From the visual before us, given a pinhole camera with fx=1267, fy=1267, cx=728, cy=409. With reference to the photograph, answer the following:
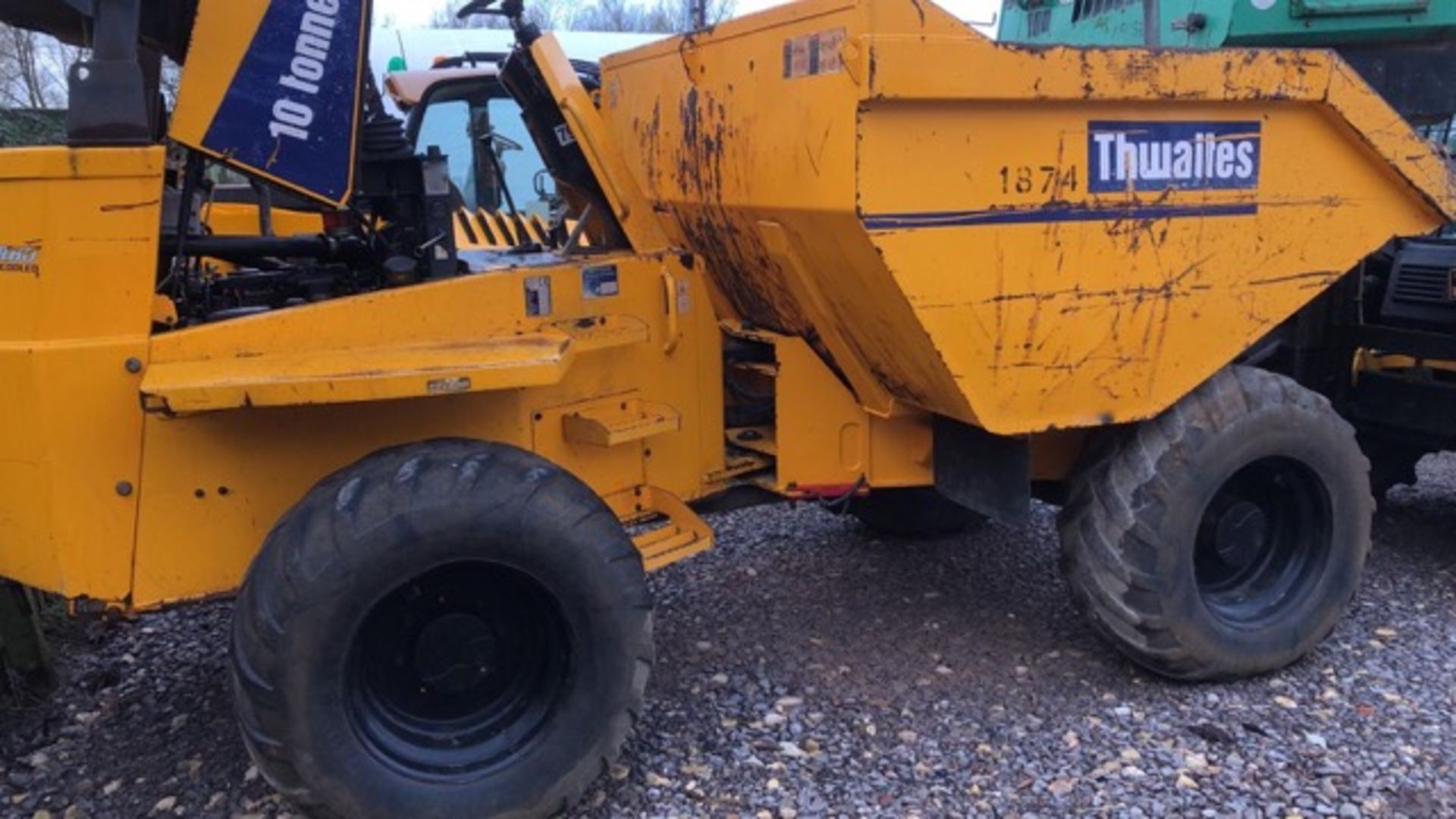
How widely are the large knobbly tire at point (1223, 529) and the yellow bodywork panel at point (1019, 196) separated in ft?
0.63

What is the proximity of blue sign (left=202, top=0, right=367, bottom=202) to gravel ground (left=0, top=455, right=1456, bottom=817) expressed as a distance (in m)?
1.60

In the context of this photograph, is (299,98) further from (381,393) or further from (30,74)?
(30,74)

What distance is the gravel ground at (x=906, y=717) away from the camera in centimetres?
324

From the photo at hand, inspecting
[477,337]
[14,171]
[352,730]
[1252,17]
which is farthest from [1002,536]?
[14,171]

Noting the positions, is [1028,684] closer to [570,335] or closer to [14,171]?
[570,335]

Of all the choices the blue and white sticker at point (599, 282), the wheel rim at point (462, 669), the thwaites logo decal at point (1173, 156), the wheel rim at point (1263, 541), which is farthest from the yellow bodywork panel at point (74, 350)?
the wheel rim at point (1263, 541)

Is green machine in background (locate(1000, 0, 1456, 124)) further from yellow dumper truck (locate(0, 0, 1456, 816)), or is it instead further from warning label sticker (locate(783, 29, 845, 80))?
warning label sticker (locate(783, 29, 845, 80))

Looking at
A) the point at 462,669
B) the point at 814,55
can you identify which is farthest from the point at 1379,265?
the point at 462,669

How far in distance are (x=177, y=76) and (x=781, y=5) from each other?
1522 millimetres

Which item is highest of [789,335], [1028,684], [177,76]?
[177,76]

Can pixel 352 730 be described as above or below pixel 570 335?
below

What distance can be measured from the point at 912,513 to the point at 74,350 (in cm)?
316

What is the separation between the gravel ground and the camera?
3238 mm

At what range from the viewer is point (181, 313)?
321 centimetres
